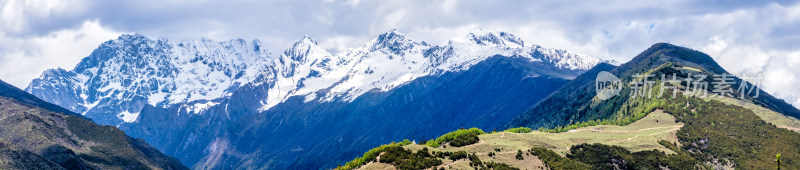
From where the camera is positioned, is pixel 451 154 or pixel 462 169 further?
pixel 451 154

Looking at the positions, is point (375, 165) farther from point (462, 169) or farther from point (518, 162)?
point (518, 162)

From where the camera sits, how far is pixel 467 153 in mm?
197125

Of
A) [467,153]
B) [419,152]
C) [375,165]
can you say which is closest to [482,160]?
[467,153]

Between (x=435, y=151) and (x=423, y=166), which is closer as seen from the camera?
(x=423, y=166)

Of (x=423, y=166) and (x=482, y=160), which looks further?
(x=482, y=160)

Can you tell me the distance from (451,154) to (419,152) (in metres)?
9.89

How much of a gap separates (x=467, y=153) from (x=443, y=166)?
21.9m

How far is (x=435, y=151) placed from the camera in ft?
649

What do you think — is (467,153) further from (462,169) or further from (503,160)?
(462,169)

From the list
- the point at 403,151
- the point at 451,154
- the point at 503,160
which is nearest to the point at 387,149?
the point at 403,151

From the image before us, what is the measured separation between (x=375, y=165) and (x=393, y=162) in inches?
199

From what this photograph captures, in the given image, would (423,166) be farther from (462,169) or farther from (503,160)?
(503,160)

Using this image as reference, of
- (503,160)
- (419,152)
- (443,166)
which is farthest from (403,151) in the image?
(503,160)

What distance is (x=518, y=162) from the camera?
200 metres
